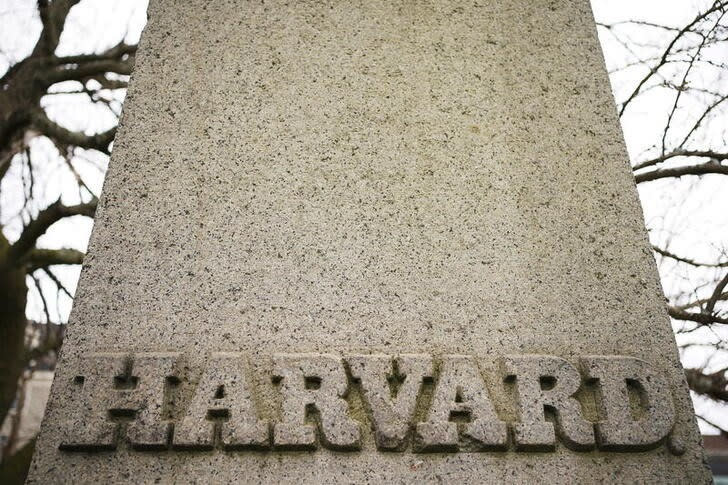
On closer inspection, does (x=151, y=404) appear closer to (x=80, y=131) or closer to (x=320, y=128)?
(x=320, y=128)

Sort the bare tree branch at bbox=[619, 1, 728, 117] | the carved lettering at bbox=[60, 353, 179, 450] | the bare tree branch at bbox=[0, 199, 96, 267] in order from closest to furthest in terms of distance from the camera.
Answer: the carved lettering at bbox=[60, 353, 179, 450] → the bare tree branch at bbox=[619, 1, 728, 117] → the bare tree branch at bbox=[0, 199, 96, 267]

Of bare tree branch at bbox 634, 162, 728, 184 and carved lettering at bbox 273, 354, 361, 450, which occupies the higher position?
bare tree branch at bbox 634, 162, 728, 184

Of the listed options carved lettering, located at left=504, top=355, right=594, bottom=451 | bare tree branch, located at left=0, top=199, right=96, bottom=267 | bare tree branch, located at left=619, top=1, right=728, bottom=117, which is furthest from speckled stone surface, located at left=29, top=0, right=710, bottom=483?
bare tree branch, located at left=0, top=199, right=96, bottom=267

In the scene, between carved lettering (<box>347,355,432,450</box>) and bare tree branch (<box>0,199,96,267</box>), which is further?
bare tree branch (<box>0,199,96,267</box>)

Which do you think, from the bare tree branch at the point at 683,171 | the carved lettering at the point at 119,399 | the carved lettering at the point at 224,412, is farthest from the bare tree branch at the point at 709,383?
the carved lettering at the point at 119,399

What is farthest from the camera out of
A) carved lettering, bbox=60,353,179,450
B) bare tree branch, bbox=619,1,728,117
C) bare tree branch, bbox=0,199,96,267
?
bare tree branch, bbox=0,199,96,267

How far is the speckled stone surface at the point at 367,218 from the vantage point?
4.71 ft

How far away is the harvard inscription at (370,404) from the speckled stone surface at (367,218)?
31mm

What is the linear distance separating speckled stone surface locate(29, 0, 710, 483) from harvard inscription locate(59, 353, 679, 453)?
0.10ft

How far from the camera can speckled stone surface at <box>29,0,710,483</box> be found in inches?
56.5

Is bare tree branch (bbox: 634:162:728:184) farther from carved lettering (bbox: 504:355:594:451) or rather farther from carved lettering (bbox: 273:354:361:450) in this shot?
carved lettering (bbox: 273:354:361:450)

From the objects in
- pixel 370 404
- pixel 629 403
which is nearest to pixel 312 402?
pixel 370 404

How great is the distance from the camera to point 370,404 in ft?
4.72

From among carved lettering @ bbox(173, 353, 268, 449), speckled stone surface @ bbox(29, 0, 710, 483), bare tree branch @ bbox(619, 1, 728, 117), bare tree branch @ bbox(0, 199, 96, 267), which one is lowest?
carved lettering @ bbox(173, 353, 268, 449)
